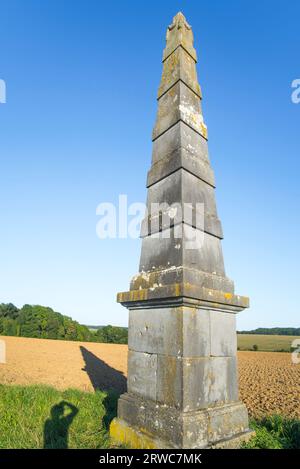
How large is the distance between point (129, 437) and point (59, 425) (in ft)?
5.08

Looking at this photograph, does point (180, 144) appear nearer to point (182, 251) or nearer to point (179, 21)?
point (182, 251)

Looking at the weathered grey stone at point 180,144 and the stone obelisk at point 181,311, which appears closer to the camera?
the stone obelisk at point 181,311

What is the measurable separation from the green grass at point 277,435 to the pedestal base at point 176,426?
5.0 inches

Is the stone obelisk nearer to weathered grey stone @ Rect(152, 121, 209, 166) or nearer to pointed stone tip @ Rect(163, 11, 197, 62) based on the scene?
weathered grey stone @ Rect(152, 121, 209, 166)

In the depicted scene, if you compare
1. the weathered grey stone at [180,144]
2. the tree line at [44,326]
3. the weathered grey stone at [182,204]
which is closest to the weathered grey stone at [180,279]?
the weathered grey stone at [182,204]

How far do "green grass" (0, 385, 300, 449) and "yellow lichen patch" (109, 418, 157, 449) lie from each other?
0.13m

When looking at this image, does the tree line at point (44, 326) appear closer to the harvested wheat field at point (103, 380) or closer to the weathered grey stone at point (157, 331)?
the harvested wheat field at point (103, 380)

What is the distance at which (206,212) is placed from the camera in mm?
4062

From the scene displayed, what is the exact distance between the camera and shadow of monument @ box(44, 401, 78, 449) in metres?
3.57

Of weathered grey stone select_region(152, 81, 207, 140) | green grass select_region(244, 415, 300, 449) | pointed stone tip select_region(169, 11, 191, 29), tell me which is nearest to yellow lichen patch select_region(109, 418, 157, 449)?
green grass select_region(244, 415, 300, 449)

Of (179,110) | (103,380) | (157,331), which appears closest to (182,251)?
(157,331)

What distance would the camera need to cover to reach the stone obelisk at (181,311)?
119 inches
